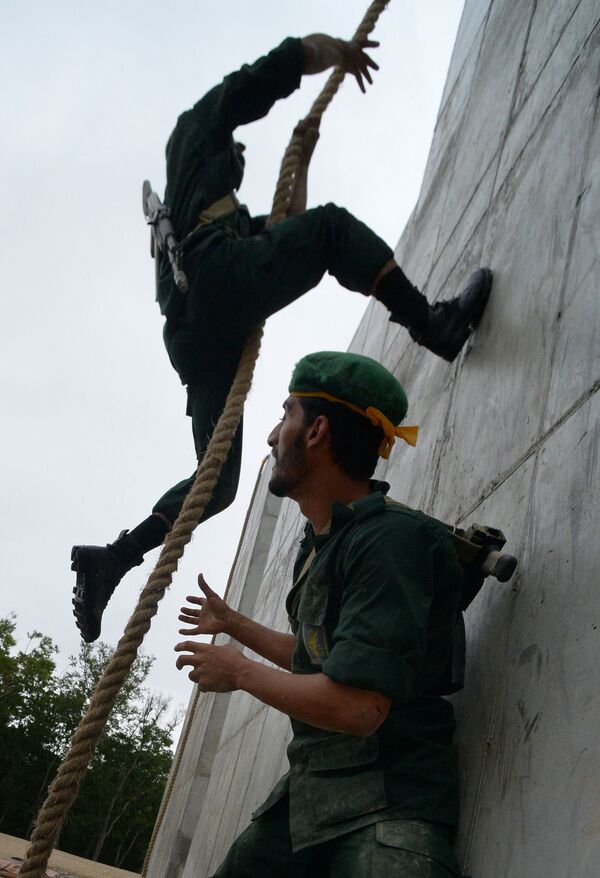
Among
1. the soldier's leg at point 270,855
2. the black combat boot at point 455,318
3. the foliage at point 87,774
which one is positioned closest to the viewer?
the soldier's leg at point 270,855

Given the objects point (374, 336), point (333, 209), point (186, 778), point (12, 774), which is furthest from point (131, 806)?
point (333, 209)

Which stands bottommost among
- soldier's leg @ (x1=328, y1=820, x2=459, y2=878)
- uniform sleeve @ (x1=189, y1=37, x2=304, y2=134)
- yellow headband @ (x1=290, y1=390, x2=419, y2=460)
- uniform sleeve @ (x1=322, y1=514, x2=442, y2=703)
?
soldier's leg @ (x1=328, y1=820, x2=459, y2=878)

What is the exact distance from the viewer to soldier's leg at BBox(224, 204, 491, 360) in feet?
7.95

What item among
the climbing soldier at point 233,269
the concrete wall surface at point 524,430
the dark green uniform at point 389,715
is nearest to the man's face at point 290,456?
the dark green uniform at point 389,715

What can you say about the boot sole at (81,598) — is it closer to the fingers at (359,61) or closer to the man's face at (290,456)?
the man's face at (290,456)

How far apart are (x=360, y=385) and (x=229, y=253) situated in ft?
2.62

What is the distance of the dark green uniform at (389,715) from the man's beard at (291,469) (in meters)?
0.26

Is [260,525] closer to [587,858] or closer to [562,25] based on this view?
[562,25]

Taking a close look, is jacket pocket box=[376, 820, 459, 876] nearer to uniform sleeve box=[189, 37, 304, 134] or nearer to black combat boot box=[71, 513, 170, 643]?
black combat boot box=[71, 513, 170, 643]

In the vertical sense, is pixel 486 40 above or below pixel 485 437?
above

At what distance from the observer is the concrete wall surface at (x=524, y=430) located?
45.8 inches

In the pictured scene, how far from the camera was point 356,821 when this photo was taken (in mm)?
1317

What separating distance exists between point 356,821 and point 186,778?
20.1 feet

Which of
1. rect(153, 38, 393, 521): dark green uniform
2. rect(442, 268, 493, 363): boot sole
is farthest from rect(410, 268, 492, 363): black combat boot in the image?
rect(153, 38, 393, 521): dark green uniform
